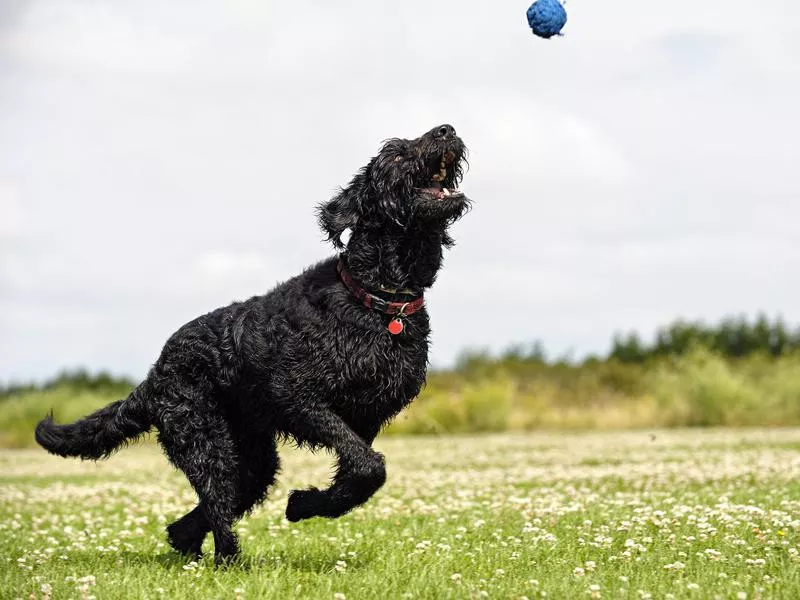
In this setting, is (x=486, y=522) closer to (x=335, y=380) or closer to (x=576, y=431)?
(x=335, y=380)

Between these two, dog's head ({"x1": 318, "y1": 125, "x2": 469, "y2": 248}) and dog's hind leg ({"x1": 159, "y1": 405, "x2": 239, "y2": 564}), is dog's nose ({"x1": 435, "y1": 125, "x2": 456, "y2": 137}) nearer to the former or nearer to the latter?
dog's head ({"x1": 318, "y1": 125, "x2": 469, "y2": 248})

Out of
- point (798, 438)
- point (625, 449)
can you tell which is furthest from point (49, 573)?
point (798, 438)

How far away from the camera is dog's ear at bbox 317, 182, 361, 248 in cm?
646

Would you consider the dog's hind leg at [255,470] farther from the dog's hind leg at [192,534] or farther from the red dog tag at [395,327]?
the red dog tag at [395,327]

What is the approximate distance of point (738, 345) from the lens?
58.0 meters

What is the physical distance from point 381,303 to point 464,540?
2.44 meters

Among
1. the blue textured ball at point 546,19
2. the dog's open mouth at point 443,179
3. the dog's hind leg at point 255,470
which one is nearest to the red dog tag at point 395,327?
the dog's open mouth at point 443,179

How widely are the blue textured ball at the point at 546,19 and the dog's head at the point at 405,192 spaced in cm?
145

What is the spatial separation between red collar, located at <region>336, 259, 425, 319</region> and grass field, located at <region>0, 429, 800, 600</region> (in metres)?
1.65

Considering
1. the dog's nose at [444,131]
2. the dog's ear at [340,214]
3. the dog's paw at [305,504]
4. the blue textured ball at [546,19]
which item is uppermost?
the blue textured ball at [546,19]

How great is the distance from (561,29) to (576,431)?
23258 mm

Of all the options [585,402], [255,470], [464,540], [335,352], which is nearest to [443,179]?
[335,352]

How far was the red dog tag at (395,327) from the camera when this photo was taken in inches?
248

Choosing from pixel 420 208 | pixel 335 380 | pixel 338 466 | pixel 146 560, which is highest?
pixel 420 208
